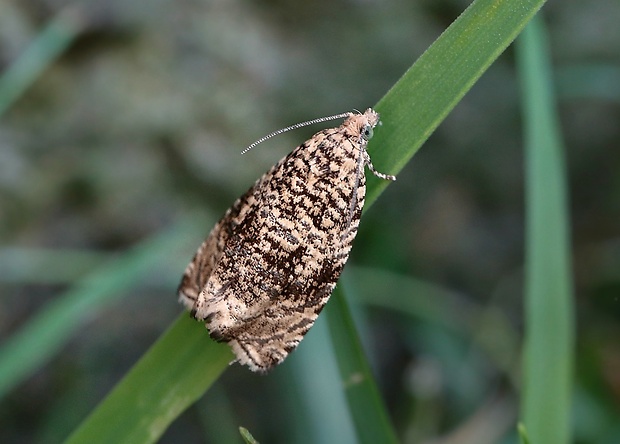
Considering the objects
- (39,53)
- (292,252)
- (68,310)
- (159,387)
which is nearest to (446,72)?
(292,252)

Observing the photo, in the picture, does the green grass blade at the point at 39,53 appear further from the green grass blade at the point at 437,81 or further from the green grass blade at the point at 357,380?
the green grass blade at the point at 357,380

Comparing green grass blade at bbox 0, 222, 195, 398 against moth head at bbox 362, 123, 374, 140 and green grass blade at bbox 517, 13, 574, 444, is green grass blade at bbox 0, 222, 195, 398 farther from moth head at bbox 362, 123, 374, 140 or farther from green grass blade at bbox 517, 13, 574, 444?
green grass blade at bbox 517, 13, 574, 444

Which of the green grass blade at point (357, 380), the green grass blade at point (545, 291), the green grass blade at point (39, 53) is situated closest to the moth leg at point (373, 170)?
the green grass blade at point (357, 380)

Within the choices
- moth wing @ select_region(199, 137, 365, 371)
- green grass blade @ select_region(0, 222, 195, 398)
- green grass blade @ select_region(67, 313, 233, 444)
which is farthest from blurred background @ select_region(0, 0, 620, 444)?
green grass blade @ select_region(67, 313, 233, 444)

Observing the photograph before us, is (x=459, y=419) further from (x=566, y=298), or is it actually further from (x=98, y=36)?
(x=98, y=36)

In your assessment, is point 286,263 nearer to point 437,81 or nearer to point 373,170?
point 373,170

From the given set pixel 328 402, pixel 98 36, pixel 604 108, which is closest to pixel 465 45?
pixel 328 402
